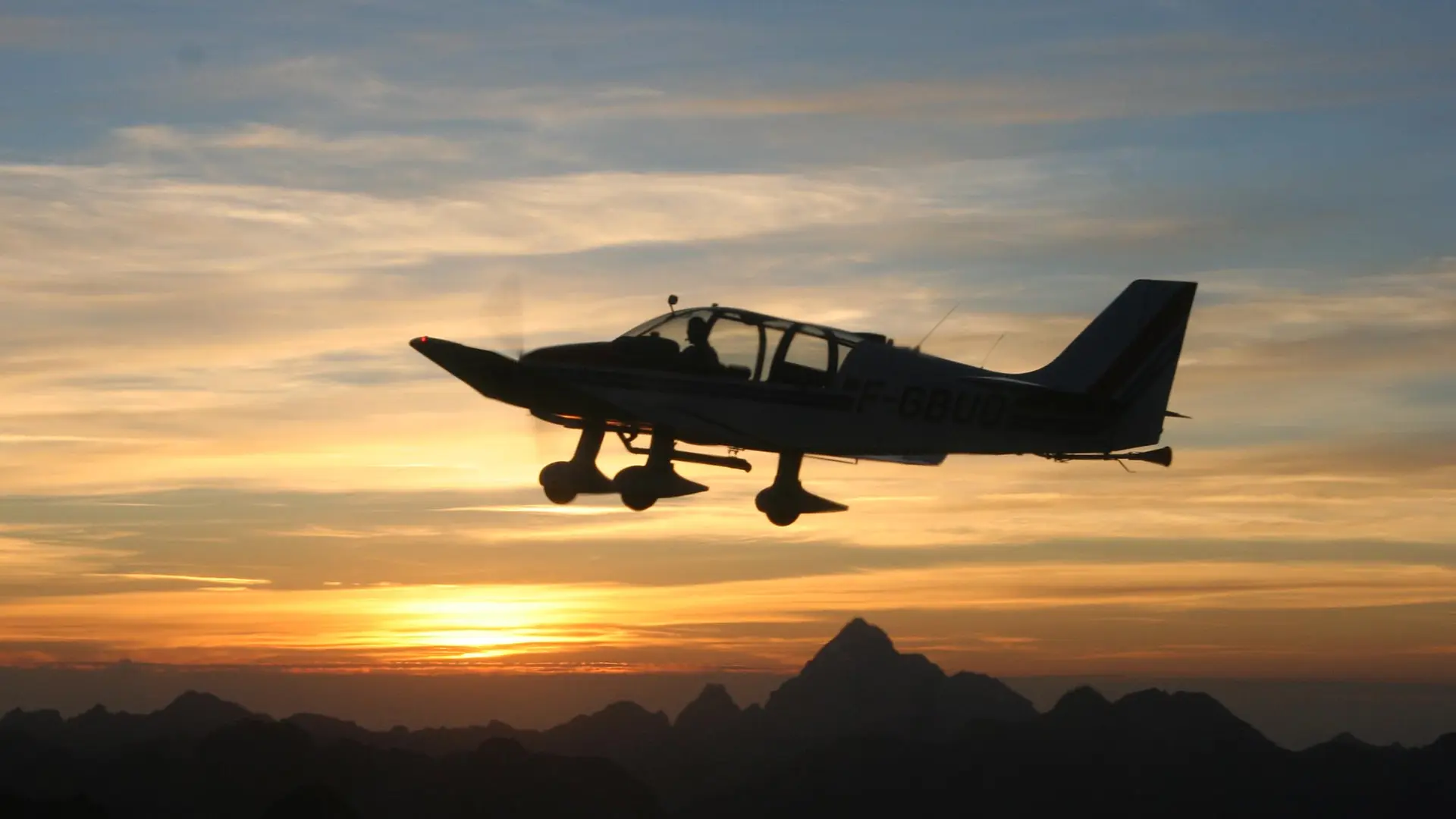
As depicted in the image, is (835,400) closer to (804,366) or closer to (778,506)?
(804,366)

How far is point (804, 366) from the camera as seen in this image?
24109 mm

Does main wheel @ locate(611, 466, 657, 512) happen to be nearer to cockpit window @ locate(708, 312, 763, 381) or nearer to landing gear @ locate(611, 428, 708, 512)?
landing gear @ locate(611, 428, 708, 512)

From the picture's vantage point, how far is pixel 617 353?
2523 cm

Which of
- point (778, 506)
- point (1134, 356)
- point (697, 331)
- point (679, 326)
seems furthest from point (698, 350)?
point (1134, 356)

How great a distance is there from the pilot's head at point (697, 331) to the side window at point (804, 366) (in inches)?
56.5

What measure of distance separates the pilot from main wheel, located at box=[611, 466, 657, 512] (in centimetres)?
215

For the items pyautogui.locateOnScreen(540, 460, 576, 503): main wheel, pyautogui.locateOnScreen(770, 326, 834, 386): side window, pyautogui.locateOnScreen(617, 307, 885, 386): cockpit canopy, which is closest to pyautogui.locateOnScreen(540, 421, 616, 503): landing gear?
pyautogui.locateOnScreen(540, 460, 576, 503): main wheel

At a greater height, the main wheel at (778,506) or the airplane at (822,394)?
the airplane at (822,394)

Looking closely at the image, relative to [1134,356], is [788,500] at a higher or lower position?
lower

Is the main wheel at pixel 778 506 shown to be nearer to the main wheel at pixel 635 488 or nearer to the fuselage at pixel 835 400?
the fuselage at pixel 835 400

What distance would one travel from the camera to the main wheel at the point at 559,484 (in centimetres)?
2539

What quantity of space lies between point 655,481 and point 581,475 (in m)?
1.43

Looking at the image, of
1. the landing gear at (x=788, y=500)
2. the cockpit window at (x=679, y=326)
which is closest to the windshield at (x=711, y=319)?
the cockpit window at (x=679, y=326)

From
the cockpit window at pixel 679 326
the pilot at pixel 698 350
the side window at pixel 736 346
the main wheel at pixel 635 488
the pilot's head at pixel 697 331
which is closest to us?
the side window at pixel 736 346
